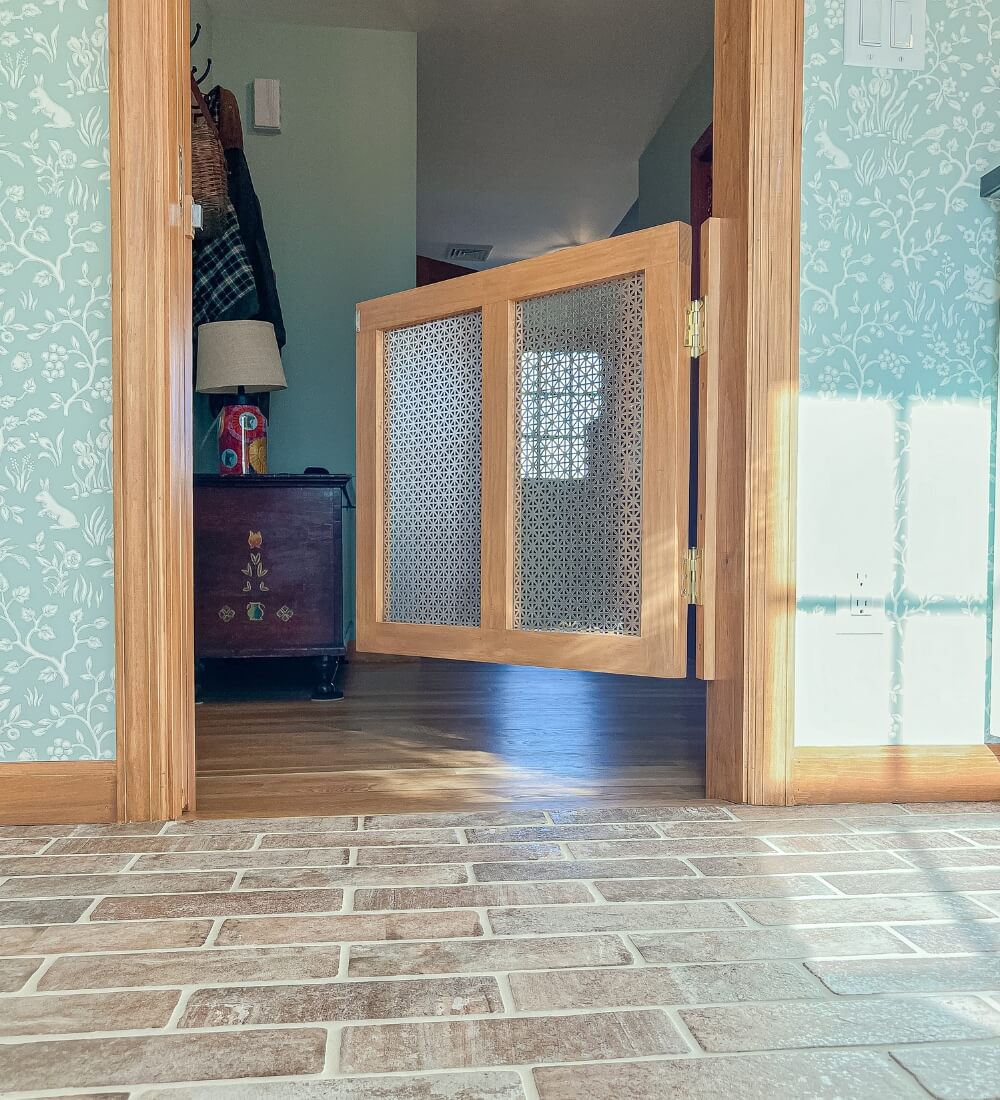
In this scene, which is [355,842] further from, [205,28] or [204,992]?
[205,28]

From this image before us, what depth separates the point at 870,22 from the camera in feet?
5.70

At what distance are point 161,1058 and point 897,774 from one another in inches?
53.6

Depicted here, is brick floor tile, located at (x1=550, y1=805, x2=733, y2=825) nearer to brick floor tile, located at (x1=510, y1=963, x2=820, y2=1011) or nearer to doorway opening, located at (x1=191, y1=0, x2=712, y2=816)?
doorway opening, located at (x1=191, y1=0, x2=712, y2=816)

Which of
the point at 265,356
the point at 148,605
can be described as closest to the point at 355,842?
the point at 148,605

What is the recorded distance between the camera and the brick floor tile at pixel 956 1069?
0.81 meters

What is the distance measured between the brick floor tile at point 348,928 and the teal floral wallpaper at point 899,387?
0.84 metres

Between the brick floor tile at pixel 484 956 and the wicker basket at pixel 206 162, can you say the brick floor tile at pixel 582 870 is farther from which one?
the wicker basket at pixel 206 162

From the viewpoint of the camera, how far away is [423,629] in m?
2.38

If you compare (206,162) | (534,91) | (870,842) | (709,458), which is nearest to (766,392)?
(709,458)

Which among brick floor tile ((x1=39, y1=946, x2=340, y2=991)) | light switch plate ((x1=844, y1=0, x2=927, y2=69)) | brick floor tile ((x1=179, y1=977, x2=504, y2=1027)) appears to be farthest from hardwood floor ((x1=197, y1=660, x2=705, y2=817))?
light switch plate ((x1=844, y1=0, x2=927, y2=69))

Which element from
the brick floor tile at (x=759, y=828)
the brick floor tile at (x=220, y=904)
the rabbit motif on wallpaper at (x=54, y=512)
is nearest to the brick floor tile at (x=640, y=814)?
the brick floor tile at (x=759, y=828)

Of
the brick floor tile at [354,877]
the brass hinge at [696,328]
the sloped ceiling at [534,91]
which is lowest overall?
the brick floor tile at [354,877]

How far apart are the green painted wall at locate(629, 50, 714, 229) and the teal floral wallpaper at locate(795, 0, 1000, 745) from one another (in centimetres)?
251

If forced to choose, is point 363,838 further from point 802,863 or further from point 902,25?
point 902,25
